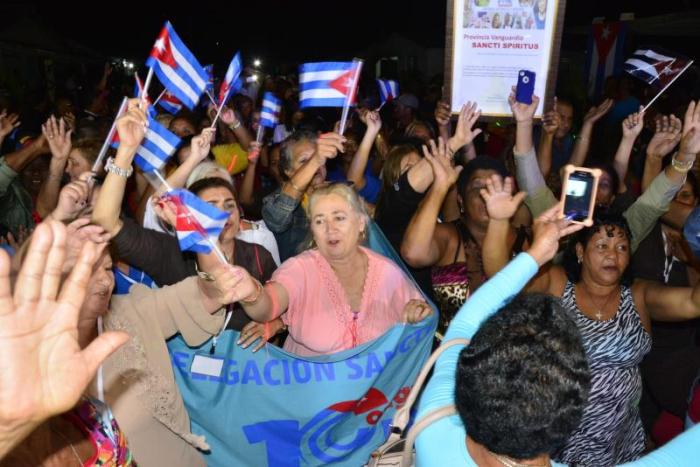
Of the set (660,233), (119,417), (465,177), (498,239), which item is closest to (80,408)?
(119,417)

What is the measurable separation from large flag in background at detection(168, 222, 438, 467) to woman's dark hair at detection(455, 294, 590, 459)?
1.24 metres

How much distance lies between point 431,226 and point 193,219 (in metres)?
1.32

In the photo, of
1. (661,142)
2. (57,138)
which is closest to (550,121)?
(661,142)

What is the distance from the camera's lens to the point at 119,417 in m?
2.15

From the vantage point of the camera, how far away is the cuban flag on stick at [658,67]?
4.57 meters

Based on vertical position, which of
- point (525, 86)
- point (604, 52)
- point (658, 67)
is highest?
point (604, 52)

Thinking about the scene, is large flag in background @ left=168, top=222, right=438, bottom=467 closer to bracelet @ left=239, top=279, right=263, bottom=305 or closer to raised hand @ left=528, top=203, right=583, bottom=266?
bracelet @ left=239, top=279, right=263, bottom=305

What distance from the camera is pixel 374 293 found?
9.74ft

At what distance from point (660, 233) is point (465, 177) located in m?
1.23

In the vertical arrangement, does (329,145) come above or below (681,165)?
above

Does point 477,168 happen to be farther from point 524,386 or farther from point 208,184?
point 524,386

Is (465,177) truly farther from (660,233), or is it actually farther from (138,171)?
(138,171)

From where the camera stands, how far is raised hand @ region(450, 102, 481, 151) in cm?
371

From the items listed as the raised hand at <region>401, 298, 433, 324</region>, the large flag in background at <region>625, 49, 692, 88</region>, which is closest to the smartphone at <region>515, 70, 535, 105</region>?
the large flag in background at <region>625, 49, 692, 88</region>
